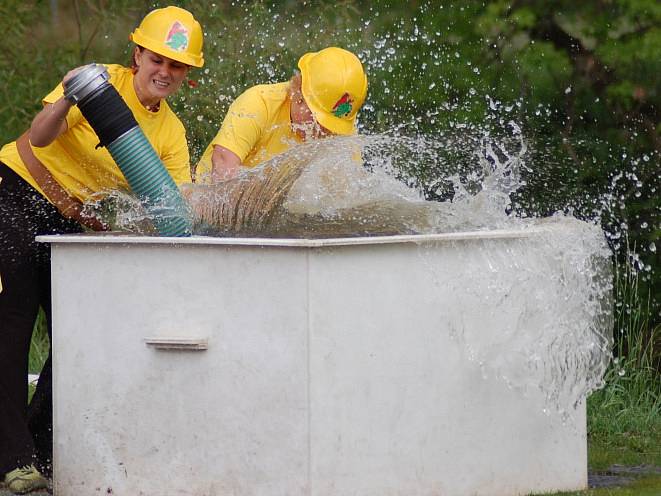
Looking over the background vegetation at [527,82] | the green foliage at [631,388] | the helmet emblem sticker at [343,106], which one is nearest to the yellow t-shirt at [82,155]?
the helmet emblem sticker at [343,106]

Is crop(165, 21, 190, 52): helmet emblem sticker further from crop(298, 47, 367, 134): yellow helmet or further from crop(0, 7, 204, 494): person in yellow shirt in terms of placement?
crop(298, 47, 367, 134): yellow helmet

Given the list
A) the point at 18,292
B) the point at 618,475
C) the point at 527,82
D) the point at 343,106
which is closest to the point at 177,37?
the point at 343,106

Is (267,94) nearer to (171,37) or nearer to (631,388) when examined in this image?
(171,37)

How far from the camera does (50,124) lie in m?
4.60

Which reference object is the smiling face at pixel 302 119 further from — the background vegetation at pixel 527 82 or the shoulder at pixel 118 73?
the background vegetation at pixel 527 82

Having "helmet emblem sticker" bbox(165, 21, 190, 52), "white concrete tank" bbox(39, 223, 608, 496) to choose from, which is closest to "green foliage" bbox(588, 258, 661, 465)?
"white concrete tank" bbox(39, 223, 608, 496)

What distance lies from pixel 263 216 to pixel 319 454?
973mm

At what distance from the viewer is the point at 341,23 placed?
8758mm

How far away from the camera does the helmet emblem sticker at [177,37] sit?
4.93 metres

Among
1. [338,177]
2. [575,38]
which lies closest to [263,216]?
[338,177]

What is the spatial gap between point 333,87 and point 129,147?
988 millimetres

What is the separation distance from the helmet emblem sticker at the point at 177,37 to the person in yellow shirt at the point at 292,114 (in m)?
0.40

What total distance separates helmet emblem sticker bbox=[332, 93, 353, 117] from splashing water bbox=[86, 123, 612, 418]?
350mm

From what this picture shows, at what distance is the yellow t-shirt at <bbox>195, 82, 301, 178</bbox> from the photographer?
202 inches
